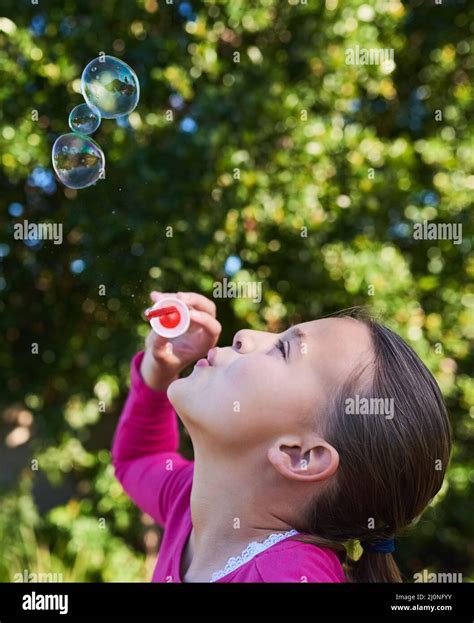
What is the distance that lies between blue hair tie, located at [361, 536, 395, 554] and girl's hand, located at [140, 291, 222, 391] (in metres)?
0.55

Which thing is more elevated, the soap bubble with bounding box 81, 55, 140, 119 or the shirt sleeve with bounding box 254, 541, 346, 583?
the soap bubble with bounding box 81, 55, 140, 119

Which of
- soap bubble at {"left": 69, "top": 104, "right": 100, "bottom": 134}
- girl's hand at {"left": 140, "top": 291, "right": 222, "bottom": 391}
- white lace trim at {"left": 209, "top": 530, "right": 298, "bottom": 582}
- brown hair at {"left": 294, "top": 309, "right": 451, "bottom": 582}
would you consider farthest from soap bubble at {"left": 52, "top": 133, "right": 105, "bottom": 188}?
white lace trim at {"left": 209, "top": 530, "right": 298, "bottom": 582}

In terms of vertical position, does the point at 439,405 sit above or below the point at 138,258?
below

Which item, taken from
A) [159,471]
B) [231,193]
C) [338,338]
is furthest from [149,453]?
[231,193]

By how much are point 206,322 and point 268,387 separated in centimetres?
36

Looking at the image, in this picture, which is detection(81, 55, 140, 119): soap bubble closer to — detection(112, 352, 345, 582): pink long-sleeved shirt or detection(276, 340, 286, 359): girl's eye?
detection(112, 352, 345, 582): pink long-sleeved shirt

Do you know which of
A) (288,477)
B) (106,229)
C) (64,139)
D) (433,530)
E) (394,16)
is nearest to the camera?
(288,477)

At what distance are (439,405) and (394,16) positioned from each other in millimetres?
1980

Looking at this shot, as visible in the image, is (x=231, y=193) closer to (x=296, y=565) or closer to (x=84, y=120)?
(x=84, y=120)

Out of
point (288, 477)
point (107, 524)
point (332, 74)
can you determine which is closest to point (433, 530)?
point (107, 524)

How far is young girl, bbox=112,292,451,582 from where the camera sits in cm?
136

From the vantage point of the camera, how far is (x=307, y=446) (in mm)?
1368
